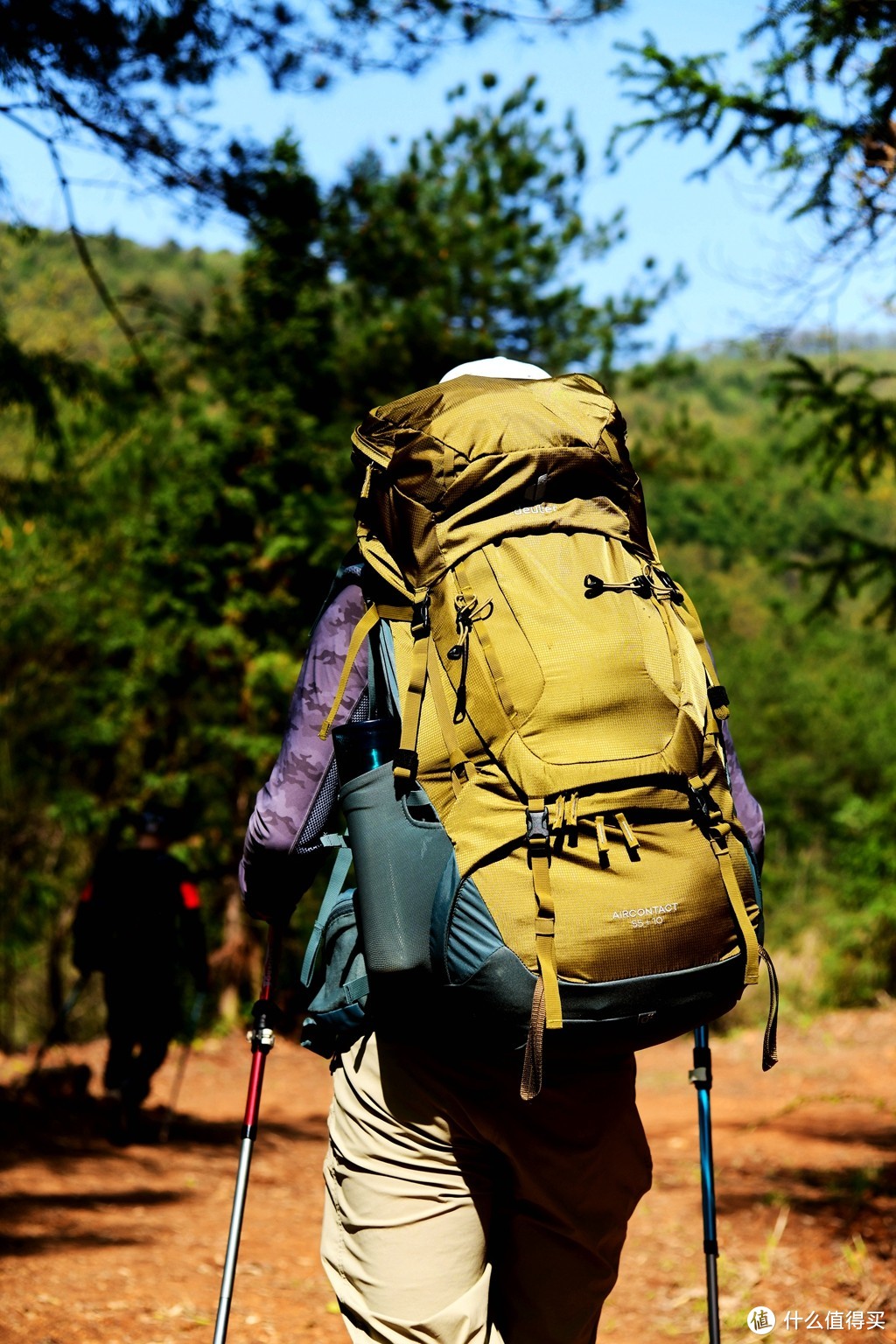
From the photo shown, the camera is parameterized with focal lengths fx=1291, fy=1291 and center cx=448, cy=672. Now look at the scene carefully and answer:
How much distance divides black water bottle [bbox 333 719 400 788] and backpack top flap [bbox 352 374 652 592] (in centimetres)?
21

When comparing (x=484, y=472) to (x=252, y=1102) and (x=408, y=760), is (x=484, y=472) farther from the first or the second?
(x=252, y=1102)

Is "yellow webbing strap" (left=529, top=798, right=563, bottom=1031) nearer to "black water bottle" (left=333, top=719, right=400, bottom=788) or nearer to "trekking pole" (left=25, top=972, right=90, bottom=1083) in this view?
"black water bottle" (left=333, top=719, right=400, bottom=788)

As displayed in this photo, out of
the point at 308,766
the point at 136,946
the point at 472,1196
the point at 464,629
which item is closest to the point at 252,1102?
the point at 472,1196

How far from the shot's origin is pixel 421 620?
1.86 m

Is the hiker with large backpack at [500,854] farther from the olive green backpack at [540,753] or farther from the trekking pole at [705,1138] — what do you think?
the trekking pole at [705,1138]

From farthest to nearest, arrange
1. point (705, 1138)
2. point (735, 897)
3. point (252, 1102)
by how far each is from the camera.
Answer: point (705, 1138), point (252, 1102), point (735, 897)

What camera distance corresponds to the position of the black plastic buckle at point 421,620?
73.1 inches

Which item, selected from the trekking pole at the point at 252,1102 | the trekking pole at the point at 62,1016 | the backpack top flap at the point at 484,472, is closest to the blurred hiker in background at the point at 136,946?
the trekking pole at the point at 62,1016

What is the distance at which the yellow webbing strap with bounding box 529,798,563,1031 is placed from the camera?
161 centimetres

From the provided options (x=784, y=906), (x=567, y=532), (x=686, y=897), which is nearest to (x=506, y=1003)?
(x=686, y=897)

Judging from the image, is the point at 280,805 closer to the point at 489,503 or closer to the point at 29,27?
the point at 489,503

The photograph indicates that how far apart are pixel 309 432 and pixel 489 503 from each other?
1135 cm

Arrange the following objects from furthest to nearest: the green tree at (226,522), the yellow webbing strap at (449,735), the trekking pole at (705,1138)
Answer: the green tree at (226,522) < the trekking pole at (705,1138) < the yellow webbing strap at (449,735)

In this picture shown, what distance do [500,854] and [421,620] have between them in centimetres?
38
